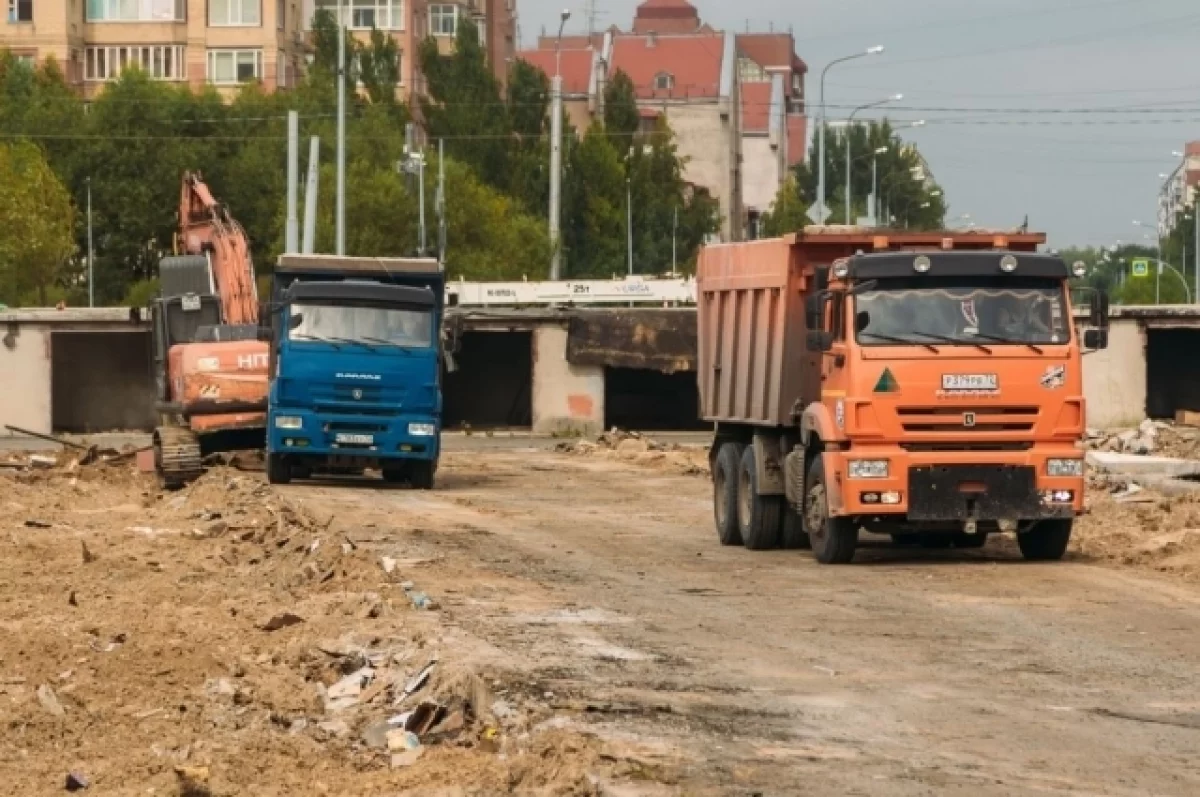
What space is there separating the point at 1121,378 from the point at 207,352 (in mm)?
26789

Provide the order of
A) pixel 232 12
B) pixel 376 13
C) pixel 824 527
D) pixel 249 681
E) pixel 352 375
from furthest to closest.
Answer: pixel 376 13, pixel 232 12, pixel 352 375, pixel 824 527, pixel 249 681

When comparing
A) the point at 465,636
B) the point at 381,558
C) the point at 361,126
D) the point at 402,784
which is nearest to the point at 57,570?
the point at 381,558

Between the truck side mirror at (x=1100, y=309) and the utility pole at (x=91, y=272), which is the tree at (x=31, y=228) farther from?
the truck side mirror at (x=1100, y=309)

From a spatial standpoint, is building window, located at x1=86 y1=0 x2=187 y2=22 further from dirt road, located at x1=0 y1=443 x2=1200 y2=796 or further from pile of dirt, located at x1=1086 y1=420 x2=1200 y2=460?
dirt road, located at x1=0 y1=443 x2=1200 y2=796

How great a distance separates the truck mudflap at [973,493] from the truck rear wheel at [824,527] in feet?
2.68

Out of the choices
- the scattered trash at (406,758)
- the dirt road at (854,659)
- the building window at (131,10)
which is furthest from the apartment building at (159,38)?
the scattered trash at (406,758)

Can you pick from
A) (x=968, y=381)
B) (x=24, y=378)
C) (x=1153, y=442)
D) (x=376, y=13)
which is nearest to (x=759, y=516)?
(x=968, y=381)

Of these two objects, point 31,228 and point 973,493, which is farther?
point 31,228

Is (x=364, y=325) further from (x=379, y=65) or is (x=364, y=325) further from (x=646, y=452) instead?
(x=379, y=65)

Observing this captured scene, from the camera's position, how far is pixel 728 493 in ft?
79.2

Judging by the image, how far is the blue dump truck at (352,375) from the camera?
33469 mm

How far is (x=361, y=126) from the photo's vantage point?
311ft

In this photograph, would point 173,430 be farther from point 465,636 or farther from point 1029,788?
point 1029,788

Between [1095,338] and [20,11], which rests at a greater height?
[20,11]
